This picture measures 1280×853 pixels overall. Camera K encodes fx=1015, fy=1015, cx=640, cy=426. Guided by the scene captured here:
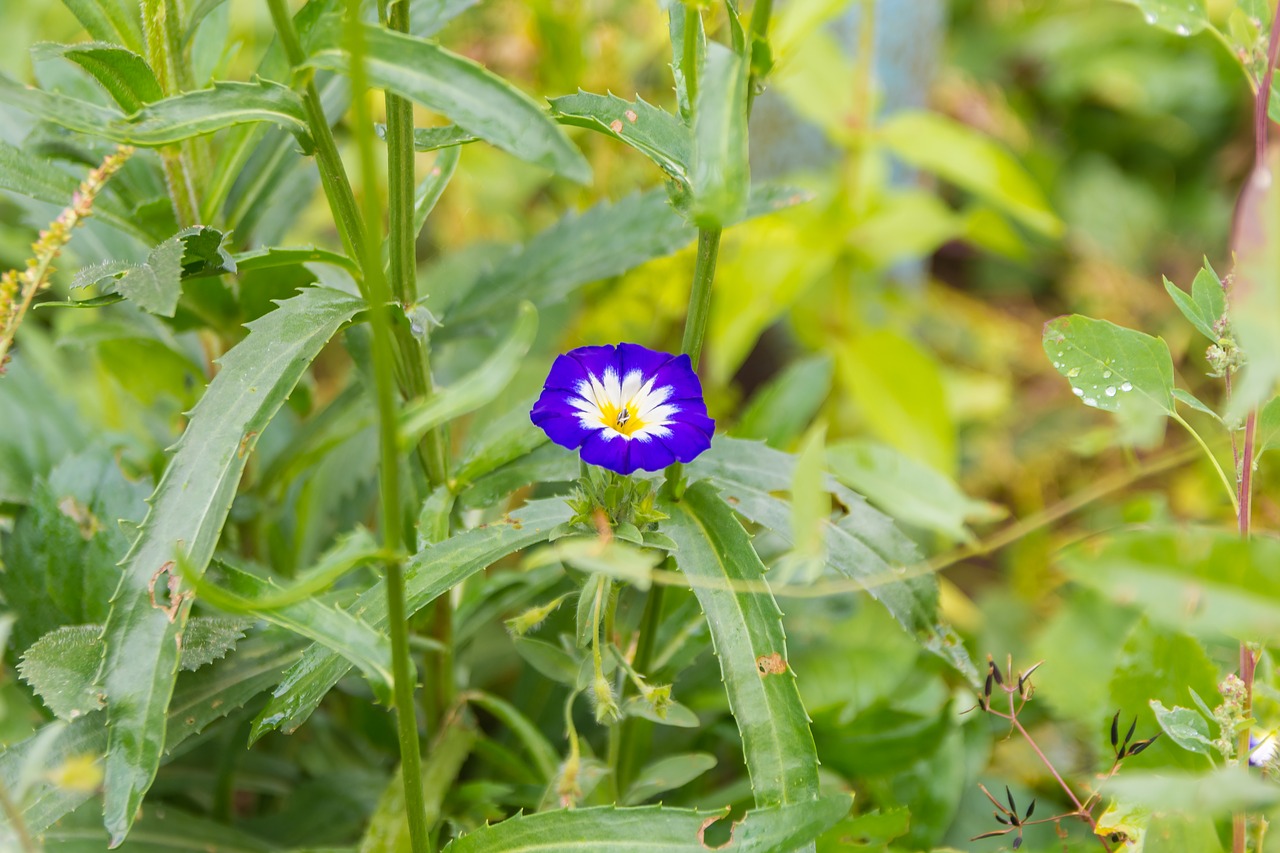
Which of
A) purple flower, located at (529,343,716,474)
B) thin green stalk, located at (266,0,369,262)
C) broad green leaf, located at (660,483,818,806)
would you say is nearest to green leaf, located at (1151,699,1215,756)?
broad green leaf, located at (660,483,818,806)

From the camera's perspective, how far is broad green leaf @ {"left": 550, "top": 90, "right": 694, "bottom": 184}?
2.47ft

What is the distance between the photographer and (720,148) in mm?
629

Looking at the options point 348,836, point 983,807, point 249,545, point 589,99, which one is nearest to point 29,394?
point 249,545

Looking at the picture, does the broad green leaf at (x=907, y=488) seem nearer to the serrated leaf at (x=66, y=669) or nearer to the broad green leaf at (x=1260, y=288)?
the broad green leaf at (x=1260, y=288)

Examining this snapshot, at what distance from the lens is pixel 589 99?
77 centimetres

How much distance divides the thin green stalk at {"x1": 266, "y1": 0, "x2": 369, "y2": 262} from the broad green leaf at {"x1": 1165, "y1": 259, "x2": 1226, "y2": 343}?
63 centimetres

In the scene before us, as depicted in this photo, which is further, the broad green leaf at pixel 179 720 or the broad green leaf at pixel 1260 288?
the broad green leaf at pixel 179 720

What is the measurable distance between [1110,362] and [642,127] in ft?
1.40

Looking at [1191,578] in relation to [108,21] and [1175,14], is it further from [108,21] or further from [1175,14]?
[108,21]

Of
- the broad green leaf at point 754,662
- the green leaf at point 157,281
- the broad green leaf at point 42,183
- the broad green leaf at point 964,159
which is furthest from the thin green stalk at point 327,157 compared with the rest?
the broad green leaf at point 964,159

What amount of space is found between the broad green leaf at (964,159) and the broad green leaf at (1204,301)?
83 centimetres

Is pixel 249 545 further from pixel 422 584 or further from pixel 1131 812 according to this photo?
pixel 1131 812

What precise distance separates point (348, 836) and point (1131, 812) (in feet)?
2.58

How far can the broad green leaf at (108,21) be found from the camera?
0.84 m
